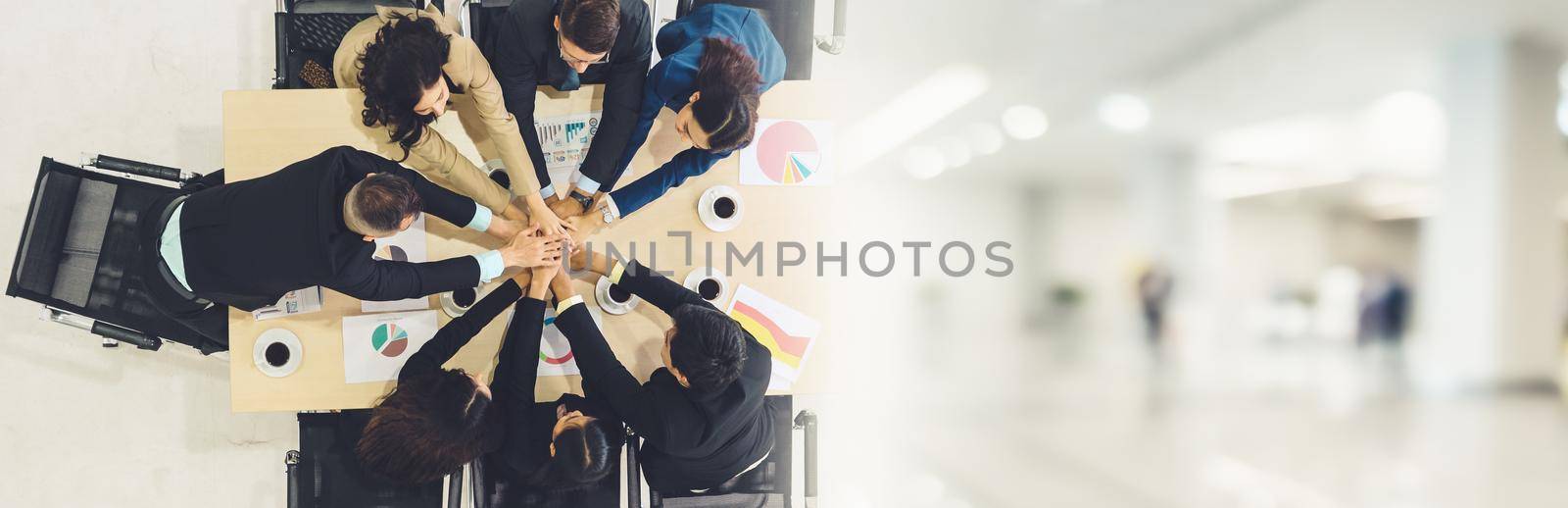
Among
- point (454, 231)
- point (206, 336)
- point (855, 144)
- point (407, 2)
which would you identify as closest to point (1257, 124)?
point (855, 144)

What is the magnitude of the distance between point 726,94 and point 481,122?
603 mm

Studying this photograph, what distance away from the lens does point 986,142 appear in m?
0.75

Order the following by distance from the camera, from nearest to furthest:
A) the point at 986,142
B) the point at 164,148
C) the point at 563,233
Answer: the point at 986,142 → the point at 563,233 → the point at 164,148

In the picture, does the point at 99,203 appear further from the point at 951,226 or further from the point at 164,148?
the point at 951,226

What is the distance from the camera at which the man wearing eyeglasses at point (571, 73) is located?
5.02 feet

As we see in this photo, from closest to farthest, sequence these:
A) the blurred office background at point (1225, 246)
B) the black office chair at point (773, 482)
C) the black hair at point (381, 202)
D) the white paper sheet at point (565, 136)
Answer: the blurred office background at point (1225, 246)
the black hair at point (381, 202)
the white paper sheet at point (565, 136)
the black office chair at point (773, 482)

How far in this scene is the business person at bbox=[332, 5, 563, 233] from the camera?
4.57ft

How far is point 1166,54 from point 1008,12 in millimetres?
192

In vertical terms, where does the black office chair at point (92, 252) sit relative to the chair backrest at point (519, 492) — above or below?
above

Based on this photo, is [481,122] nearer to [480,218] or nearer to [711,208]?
[480,218]

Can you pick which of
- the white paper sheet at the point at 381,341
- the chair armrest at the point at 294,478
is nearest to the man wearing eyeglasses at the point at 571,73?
the white paper sheet at the point at 381,341

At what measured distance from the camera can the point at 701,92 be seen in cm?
146

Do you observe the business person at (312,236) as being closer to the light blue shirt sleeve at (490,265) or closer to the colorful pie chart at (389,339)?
the light blue shirt sleeve at (490,265)

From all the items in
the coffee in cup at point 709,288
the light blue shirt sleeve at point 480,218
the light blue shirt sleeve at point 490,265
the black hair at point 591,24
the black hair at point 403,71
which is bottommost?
the coffee in cup at point 709,288
